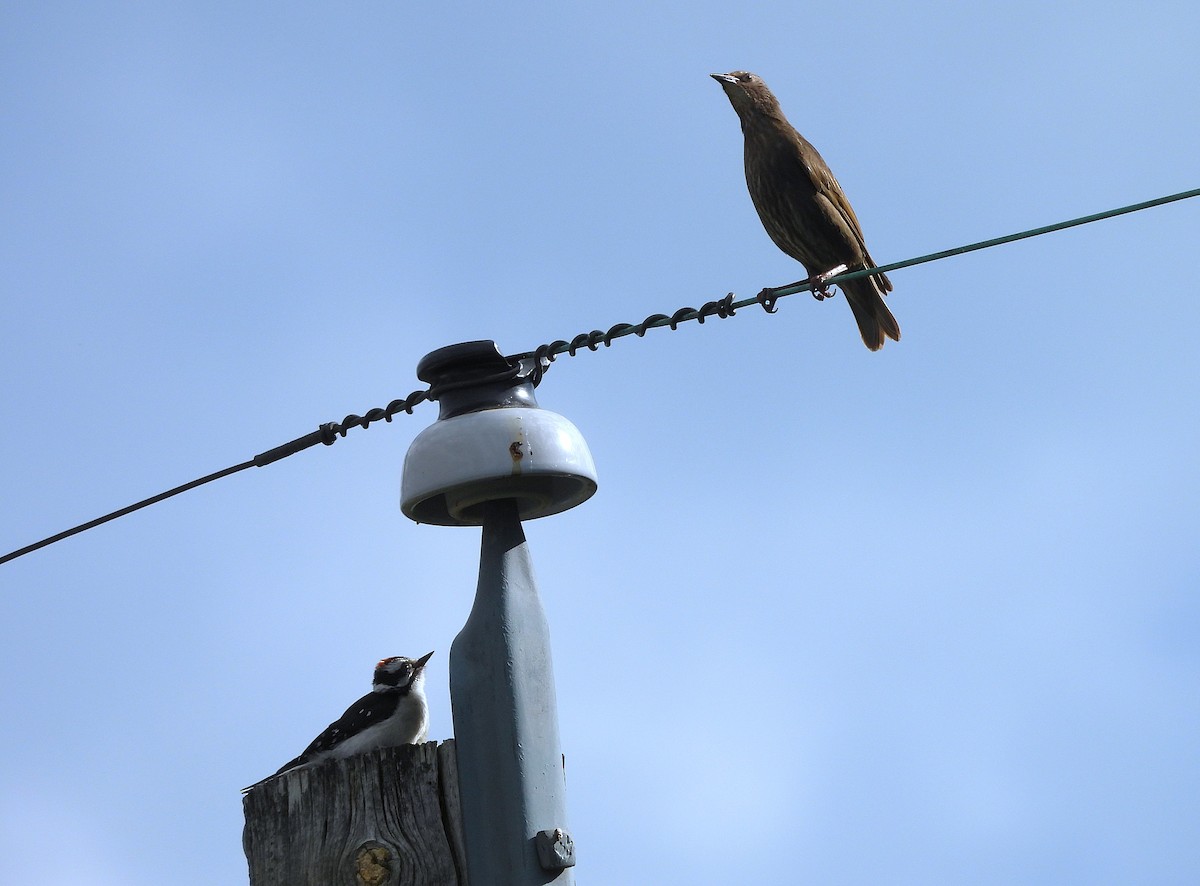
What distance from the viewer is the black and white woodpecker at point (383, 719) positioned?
6.07 meters

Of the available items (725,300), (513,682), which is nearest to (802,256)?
(725,300)

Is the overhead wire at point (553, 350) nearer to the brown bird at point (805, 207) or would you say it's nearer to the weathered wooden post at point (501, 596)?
the weathered wooden post at point (501, 596)

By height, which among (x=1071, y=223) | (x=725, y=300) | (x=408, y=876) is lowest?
(x=408, y=876)

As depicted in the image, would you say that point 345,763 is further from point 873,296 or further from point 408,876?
point 873,296

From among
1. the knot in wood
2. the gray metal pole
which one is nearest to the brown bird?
the gray metal pole

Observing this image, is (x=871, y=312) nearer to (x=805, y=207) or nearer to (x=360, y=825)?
(x=805, y=207)

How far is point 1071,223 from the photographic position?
12.3ft

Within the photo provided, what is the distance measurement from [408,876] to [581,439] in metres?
1.25

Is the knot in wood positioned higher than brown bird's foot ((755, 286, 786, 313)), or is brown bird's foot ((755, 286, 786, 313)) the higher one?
brown bird's foot ((755, 286, 786, 313))

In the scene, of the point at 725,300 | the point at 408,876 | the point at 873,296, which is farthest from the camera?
the point at 873,296

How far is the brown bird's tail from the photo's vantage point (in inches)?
302

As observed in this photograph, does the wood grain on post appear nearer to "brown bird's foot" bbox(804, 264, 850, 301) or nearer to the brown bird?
"brown bird's foot" bbox(804, 264, 850, 301)

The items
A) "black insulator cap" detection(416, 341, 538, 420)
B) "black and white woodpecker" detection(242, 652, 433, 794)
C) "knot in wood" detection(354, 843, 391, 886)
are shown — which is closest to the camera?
"knot in wood" detection(354, 843, 391, 886)

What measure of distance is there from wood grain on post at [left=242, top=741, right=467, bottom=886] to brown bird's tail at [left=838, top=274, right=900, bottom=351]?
4.97m
